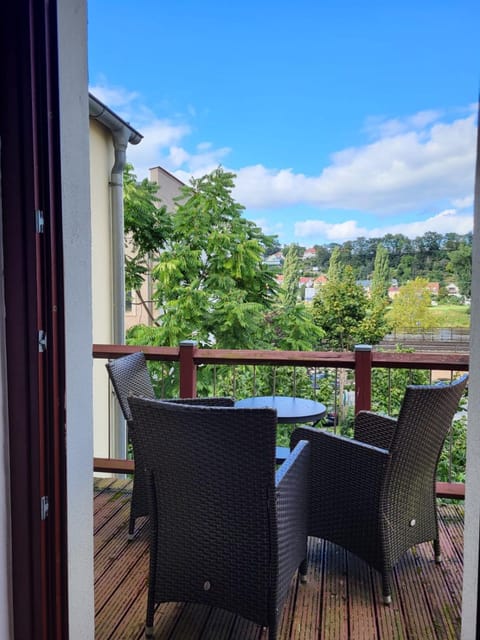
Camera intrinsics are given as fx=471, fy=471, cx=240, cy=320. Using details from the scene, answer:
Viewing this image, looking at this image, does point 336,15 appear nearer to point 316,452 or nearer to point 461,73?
point 461,73

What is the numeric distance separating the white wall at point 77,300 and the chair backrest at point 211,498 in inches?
12.3

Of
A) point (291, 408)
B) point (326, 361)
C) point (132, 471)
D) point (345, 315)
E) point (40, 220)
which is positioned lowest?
point (132, 471)

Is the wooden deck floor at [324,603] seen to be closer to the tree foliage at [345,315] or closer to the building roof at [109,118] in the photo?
the building roof at [109,118]

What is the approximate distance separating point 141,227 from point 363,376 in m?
5.76

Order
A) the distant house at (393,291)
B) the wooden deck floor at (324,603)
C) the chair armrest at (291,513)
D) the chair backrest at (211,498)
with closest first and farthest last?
the chair backrest at (211,498)
the chair armrest at (291,513)
the wooden deck floor at (324,603)
the distant house at (393,291)

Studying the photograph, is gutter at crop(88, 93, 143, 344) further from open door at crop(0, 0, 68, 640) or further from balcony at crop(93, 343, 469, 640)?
open door at crop(0, 0, 68, 640)

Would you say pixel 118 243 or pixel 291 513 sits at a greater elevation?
pixel 118 243

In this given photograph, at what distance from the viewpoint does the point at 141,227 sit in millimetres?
7863

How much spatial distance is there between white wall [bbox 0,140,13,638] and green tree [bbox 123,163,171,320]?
6.69m

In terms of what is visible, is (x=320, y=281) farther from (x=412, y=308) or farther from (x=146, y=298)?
(x=146, y=298)

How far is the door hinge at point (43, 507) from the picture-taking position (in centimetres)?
123

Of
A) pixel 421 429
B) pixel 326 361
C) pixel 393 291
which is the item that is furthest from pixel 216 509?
pixel 393 291

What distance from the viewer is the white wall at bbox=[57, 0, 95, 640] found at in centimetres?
129

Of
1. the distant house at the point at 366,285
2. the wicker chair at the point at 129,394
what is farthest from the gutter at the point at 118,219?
the distant house at the point at 366,285
